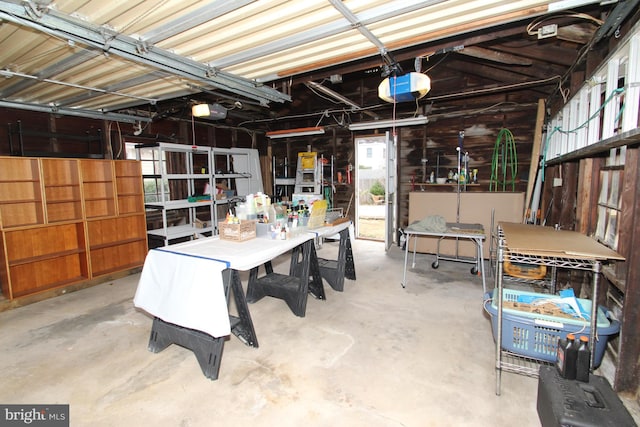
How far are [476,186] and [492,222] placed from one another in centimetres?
91

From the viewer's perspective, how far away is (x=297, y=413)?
1.94 m

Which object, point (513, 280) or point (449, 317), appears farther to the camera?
point (513, 280)

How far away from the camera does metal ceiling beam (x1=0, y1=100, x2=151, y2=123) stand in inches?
153

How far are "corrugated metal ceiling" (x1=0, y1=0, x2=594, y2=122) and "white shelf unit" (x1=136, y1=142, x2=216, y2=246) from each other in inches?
77.8

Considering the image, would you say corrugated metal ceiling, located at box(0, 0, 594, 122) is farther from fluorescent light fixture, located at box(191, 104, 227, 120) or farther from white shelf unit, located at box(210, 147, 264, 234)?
white shelf unit, located at box(210, 147, 264, 234)

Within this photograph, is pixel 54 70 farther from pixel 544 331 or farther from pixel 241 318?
pixel 544 331

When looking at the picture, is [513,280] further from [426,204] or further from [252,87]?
[252,87]

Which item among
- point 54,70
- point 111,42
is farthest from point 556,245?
point 54,70

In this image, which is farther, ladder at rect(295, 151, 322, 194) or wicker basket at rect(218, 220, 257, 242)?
ladder at rect(295, 151, 322, 194)

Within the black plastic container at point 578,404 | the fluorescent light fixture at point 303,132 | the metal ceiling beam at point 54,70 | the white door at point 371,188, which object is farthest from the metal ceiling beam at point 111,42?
the white door at point 371,188

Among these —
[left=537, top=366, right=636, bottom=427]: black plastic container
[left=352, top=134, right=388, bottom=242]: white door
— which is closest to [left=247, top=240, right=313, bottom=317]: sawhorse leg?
[left=537, top=366, right=636, bottom=427]: black plastic container

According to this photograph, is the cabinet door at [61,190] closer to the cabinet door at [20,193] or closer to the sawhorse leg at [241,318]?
the cabinet door at [20,193]

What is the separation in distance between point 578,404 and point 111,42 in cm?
356

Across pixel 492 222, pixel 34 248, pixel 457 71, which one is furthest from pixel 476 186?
pixel 34 248
